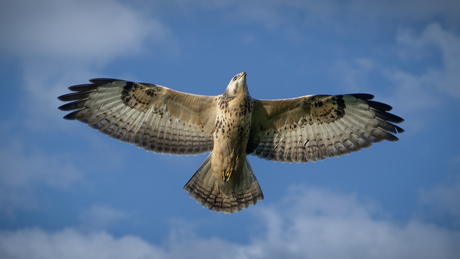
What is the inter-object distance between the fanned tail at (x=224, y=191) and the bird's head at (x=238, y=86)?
1563mm

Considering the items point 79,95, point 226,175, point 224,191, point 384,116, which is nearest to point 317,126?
point 384,116

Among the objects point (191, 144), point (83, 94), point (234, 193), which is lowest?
point (234, 193)

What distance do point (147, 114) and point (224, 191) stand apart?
230 centimetres

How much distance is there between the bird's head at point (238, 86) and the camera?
10016 millimetres

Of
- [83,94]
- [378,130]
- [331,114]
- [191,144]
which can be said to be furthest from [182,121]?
[378,130]

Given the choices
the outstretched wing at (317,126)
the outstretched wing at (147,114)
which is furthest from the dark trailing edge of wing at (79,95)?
the outstretched wing at (317,126)

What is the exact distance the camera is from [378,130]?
10.5 meters

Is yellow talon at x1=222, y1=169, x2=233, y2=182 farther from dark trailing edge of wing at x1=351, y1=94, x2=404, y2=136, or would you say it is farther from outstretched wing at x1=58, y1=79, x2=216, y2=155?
dark trailing edge of wing at x1=351, y1=94, x2=404, y2=136

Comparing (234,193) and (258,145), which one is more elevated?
(258,145)

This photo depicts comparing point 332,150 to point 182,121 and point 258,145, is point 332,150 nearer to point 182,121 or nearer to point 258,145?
point 258,145

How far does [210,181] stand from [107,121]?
2.48 metres

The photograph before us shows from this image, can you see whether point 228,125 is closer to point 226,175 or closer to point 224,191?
point 226,175

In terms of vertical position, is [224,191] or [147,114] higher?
[147,114]

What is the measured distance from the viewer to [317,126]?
10.8 m
